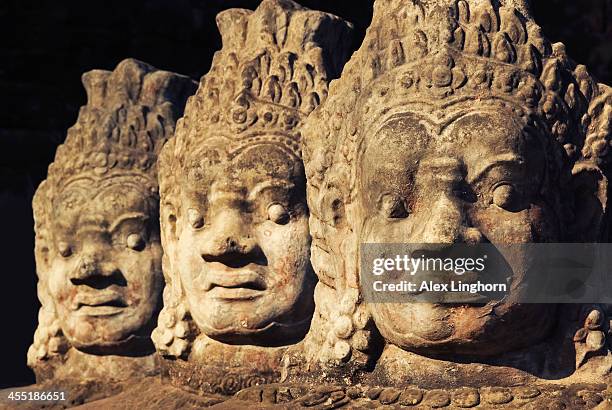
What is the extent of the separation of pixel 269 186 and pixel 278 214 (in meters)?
0.15

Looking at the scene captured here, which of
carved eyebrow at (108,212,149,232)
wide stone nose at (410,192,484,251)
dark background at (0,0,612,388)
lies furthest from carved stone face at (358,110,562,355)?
dark background at (0,0,612,388)

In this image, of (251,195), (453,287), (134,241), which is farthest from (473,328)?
(134,241)

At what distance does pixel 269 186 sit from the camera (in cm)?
798

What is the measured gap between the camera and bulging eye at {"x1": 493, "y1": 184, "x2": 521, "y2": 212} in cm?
650

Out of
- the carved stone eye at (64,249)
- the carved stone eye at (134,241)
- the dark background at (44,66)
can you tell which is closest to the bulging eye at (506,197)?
the carved stone eye at (134,241)

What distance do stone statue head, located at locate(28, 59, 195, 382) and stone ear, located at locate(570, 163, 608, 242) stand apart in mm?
3318

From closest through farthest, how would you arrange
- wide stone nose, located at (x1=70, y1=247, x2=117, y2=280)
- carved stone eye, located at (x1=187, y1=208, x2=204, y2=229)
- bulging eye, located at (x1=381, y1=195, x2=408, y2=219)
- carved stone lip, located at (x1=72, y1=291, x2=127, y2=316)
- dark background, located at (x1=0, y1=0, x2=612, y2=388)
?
bulging eye, located at (x1=381, y1=195, x2=408, y2=219) → carved stone eye, located at (x1=187, y1=208, x2=204, y2=229) → wide stone nose, located at (x1=70, y1=247, x2=117, y2=280) → carved stone lip, located at (x1=72, y1=291, x2=127, y2=316) → dark background, located at (x1=0, y1=0, x2=612, y2=388)

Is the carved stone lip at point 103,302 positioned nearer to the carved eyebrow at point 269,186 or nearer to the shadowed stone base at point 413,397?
the shadowed stone base at point 413,397

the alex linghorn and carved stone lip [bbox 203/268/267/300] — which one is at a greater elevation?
carved stone lip [bbox 203/268/267/300]

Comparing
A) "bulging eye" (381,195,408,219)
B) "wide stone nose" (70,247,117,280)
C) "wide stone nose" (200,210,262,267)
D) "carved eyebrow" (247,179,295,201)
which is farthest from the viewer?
"wide stone nose" (70,247,117,280)

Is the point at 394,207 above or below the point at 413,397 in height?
above

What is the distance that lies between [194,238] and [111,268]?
4.02ft

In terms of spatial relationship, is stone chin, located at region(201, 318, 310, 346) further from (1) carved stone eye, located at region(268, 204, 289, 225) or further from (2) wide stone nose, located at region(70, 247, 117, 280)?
(2) wide stone nose, located at region(70, 247, 117, 280)

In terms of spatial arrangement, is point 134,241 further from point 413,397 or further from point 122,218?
point 413,397
